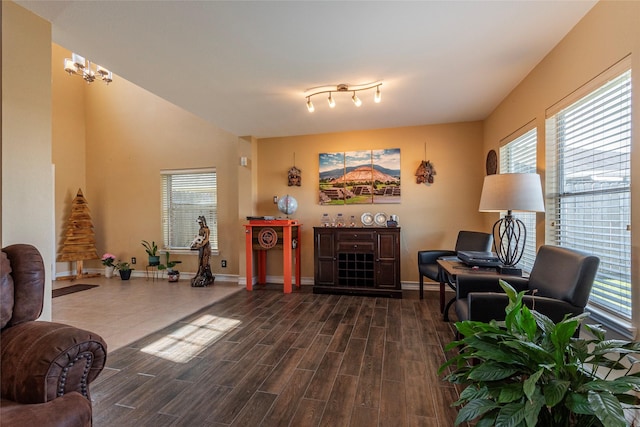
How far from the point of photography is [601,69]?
168 centimetres

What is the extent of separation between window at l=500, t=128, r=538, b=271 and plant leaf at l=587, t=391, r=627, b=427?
2.10 m

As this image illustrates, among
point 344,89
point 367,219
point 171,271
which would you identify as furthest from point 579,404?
point 171,271

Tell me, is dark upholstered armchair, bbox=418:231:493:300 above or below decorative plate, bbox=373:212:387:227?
below

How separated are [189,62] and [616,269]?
3381 millimetres

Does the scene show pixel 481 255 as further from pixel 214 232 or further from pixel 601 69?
pixel 214 232

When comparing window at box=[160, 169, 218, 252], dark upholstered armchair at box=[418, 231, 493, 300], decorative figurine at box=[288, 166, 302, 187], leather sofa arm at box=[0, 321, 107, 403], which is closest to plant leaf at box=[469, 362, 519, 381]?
leather sofa arm at box=[0, 321, 107, 403]

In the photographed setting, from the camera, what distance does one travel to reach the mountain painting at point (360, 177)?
4.37m

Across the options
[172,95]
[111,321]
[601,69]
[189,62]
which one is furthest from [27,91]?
[601,69]

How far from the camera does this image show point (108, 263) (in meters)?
5.24

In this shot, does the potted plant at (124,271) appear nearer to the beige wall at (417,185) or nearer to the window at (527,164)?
the beige wall at (417,185)

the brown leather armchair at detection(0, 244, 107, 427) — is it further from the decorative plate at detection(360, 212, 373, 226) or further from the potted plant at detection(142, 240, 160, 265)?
the potted plant at detection(142, 240, 160, 265)

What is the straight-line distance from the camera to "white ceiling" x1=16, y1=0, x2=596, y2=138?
5.84ft

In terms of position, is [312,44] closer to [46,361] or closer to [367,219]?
[46,361]

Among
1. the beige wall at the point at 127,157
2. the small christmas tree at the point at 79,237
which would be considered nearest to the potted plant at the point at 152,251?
the beige wall at the point at 127,157
